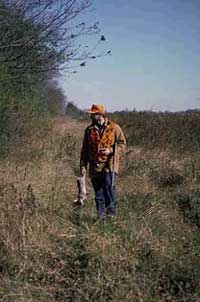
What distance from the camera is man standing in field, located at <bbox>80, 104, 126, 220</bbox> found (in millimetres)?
6613

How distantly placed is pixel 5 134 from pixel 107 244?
23.7 ft

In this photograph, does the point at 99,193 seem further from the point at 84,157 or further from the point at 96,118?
the point at 96,118

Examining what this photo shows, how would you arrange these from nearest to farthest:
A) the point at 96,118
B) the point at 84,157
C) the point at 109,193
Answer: the point at 96,118 → the point at 109,193 → the point at 84,157

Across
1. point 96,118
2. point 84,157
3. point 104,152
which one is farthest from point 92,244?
point 96,118

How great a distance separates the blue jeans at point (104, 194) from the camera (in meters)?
6.67

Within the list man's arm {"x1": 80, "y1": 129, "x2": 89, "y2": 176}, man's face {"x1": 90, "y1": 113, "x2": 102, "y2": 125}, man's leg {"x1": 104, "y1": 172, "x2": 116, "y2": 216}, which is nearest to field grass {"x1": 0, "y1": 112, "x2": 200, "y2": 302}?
man's leg {"x1": 104, "y1": 172, "x2": 116, "y2": 216}

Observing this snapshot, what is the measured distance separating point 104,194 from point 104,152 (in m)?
0.62

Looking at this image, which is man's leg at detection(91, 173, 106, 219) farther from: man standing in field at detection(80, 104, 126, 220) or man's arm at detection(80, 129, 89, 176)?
man's arm at detection(80, 129, 89, 176)

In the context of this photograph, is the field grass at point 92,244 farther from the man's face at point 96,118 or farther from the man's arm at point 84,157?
the man's face at point 96,118

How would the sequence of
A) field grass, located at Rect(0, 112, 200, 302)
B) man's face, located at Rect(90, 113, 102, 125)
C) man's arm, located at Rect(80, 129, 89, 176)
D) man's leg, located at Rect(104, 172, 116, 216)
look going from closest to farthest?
Answer: field grass, located at Rect(0, 112, 200, 302) → man's face, located at Rect(90, 113, 102, 125) → man's leg, located at Rect(104, 172, 116, 216) → man's arm, located at Rect(80, 129, 89, 176)

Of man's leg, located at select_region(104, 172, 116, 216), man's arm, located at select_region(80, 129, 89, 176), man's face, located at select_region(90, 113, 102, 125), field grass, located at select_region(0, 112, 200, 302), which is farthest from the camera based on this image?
man's arm, located at select_region(80, 129, 89, 176)

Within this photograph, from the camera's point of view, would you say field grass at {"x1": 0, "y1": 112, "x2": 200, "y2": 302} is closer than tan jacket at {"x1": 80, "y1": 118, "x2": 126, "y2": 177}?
Yes

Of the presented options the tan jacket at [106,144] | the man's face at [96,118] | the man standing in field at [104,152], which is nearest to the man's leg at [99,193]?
the man standing in field at [104,152]

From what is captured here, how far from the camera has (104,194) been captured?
680 centimetres
